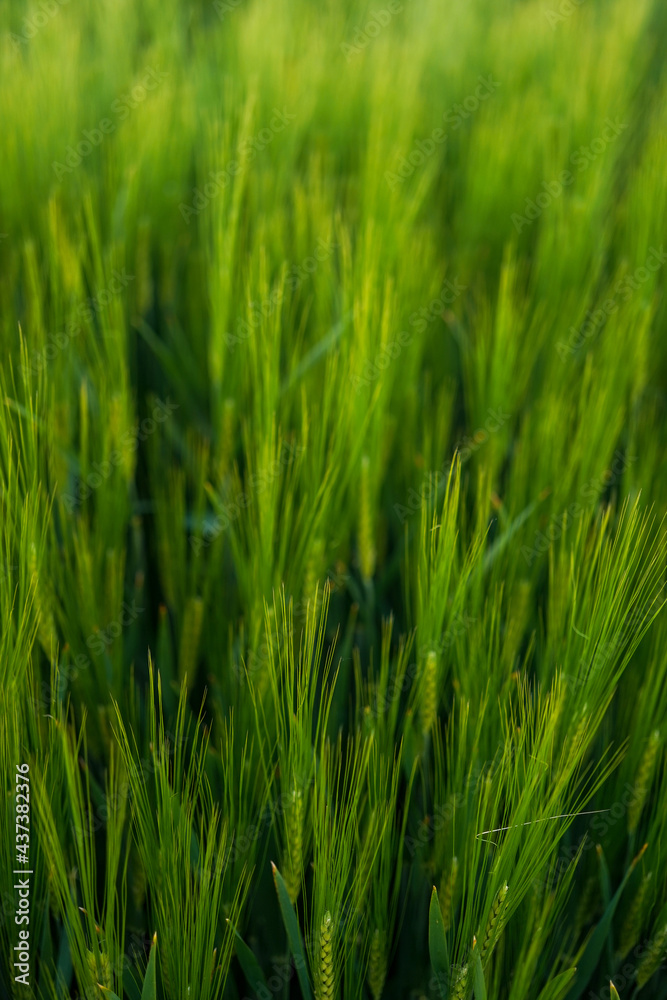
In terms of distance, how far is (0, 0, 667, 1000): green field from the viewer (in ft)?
1.59

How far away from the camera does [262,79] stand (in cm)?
119

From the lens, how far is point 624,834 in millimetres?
580

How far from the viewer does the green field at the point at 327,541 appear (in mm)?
484

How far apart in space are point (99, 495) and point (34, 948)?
34cm

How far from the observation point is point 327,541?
2.24 ft

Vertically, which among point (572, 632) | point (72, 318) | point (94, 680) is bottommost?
point (94, 680)

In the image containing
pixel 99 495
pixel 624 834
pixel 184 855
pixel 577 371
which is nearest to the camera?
pixel 184 855

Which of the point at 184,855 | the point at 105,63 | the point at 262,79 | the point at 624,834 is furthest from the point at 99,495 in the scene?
the point at 105,63

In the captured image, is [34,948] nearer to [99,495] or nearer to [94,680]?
[94,680]

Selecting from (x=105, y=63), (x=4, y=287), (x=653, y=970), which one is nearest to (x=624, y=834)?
(x=653, y=970)

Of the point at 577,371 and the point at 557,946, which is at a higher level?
the point at 577,371

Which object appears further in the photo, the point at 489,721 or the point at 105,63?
the point at 105,63

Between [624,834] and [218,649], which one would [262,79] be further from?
[624,834]

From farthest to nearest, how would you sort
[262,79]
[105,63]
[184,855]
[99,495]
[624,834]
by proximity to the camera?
[105,63]
[262,79]
[99,495]
[624,834]
[184,855]
